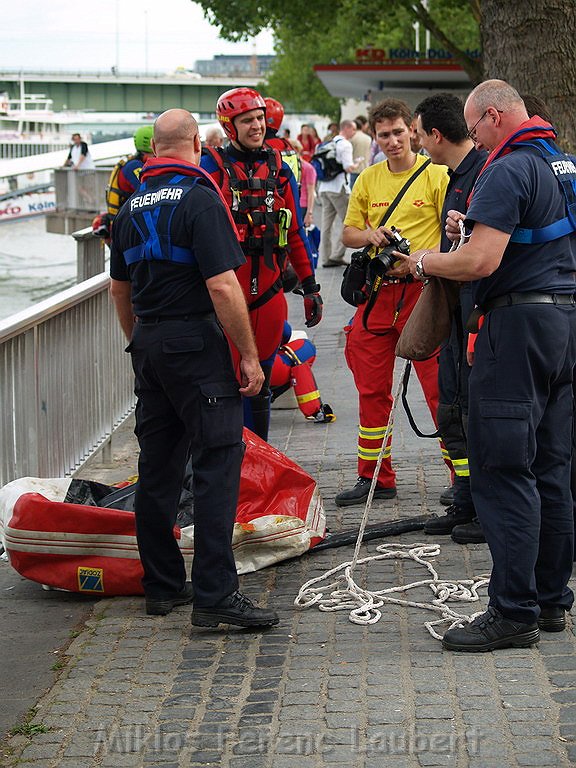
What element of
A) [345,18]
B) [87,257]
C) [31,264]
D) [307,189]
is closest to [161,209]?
[87,257]

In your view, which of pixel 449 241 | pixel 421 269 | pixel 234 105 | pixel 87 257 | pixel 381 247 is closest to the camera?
pixel 421 269

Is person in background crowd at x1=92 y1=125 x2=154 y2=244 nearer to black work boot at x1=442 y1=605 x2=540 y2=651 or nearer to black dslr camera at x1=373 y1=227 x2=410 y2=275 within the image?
black dslr camera at x1=373 y1=227 x2=410 y2=275

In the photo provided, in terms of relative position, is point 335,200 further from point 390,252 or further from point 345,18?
point 345,18

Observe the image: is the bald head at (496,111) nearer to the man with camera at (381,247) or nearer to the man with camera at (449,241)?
the man with camera at (449,241)

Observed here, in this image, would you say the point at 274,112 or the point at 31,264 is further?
the point at 31,264

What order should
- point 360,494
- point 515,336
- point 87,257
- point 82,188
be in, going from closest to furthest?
point 515,336 → point 360,494 → point 87,257 → point 82,188

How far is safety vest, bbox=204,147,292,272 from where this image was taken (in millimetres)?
6805

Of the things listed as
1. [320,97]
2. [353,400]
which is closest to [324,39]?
[320,97]

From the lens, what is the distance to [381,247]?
6.55m

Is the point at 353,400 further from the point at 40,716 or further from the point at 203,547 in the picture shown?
the point at 40,716

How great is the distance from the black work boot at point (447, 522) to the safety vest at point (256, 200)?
168 cm

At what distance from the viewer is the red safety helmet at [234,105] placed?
262 inches

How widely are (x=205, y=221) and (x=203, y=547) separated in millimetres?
1298

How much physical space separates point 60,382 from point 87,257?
8.33 feet
